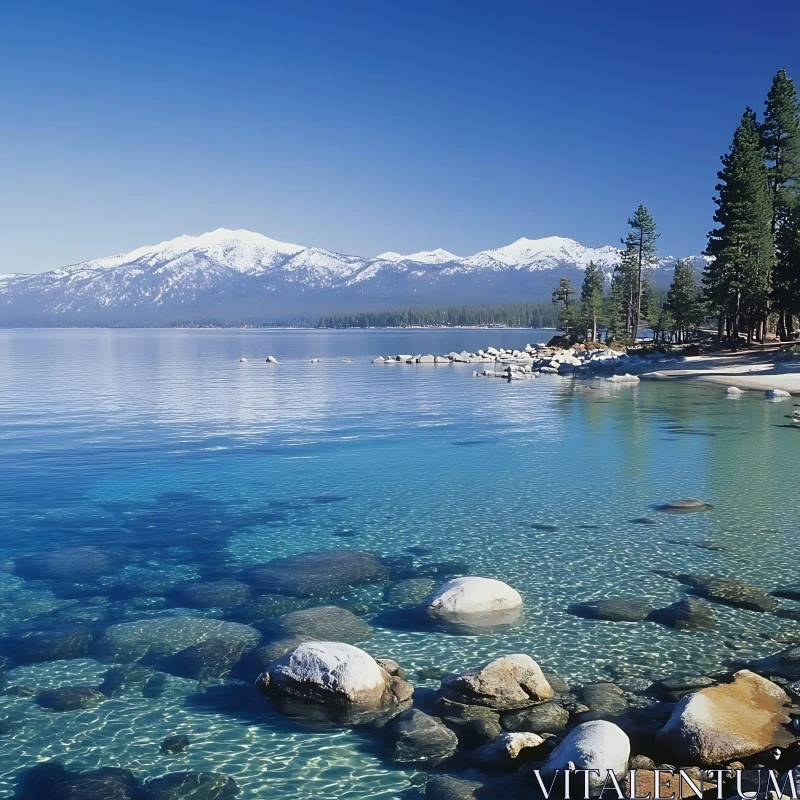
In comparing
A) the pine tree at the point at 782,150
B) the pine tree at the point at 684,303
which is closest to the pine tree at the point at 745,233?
the pine tree at the point at 782,150

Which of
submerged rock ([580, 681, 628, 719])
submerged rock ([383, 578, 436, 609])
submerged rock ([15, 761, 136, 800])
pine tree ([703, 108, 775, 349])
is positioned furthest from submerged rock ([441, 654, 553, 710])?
pine tree ([703, 108, 775, 349])

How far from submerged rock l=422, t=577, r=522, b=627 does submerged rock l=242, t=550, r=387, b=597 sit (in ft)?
7.72

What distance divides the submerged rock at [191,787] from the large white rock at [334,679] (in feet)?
6.10

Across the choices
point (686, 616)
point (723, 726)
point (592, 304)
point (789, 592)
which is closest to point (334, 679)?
point (723, 726)

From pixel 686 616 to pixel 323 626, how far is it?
6774 millimetres

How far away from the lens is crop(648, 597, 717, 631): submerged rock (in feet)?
42.8

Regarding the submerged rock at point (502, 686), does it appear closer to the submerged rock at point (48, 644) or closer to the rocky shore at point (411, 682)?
the rocky shore at point (411, 682)

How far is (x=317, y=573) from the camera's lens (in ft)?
52.9

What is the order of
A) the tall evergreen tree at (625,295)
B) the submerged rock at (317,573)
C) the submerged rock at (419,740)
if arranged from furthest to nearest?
the tall evergreen tree at (625,295)
the submerged rock at (317,573)
the submerged rock at (419,740)

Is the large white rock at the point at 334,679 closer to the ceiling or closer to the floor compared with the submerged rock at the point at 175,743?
closer to the ceiling

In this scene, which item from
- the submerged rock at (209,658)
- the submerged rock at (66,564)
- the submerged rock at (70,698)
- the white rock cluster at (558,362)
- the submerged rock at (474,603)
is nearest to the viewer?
the submerged rock at (70,698)

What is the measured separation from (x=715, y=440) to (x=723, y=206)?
167 feet

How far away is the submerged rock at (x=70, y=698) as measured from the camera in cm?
1045

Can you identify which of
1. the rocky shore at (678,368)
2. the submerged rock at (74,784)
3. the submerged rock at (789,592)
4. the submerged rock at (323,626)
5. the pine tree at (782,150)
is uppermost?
the pine tree at (782,150)
